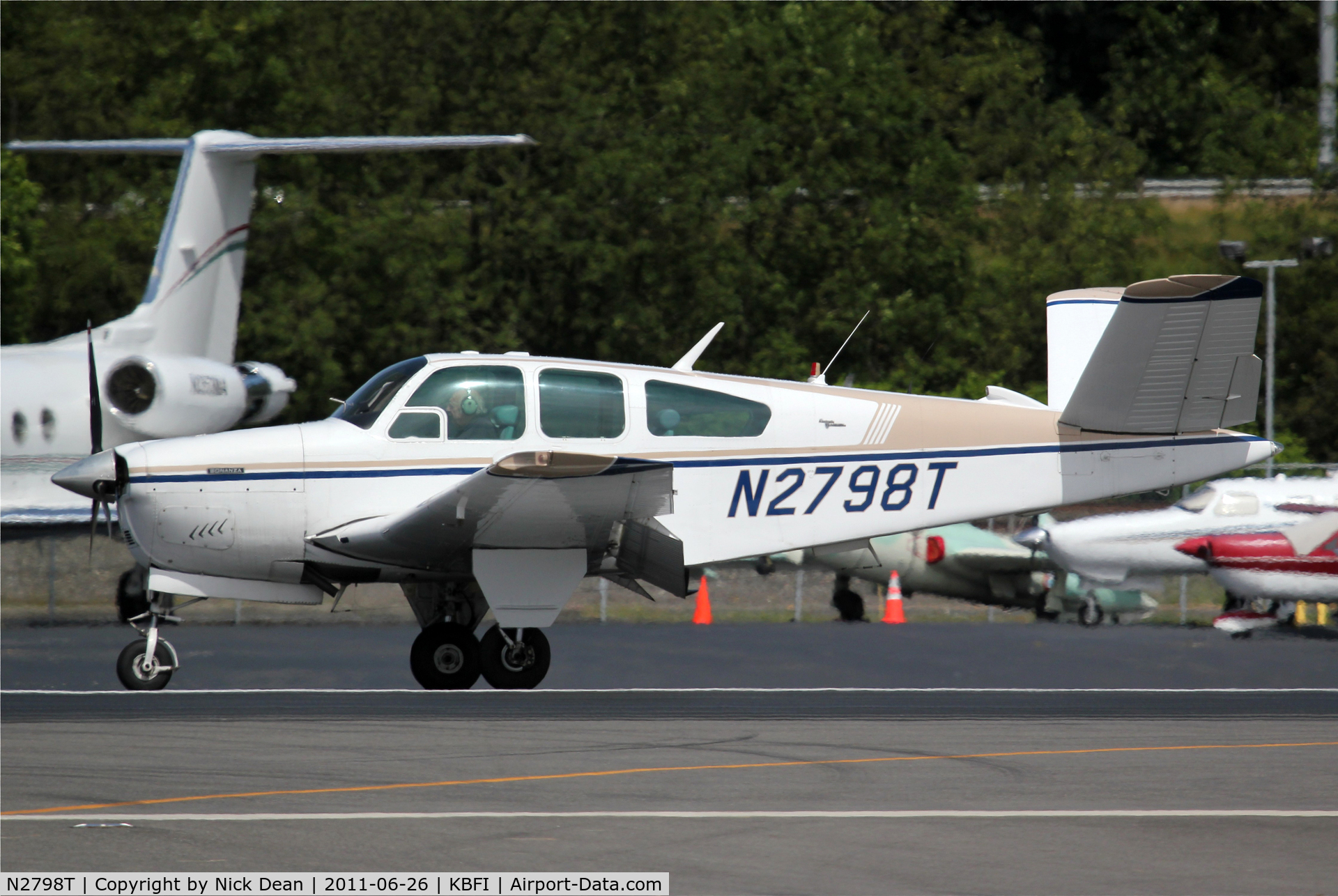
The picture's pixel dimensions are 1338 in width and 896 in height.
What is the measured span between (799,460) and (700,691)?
211cm

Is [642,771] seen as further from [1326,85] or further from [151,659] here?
[1326,85]

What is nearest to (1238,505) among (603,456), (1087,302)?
(1087,302)

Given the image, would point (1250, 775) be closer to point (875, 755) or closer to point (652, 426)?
point (875, 755)

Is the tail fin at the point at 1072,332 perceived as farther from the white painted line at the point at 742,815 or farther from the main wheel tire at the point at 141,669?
the main wheel tire at the point at 141,669

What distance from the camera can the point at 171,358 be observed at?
833 inches

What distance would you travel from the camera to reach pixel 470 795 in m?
8.87

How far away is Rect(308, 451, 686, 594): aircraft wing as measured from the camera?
12461mm

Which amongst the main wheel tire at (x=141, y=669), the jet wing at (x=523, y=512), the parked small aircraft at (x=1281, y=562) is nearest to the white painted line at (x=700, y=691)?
the main wheel tire at (x=141, y=669)

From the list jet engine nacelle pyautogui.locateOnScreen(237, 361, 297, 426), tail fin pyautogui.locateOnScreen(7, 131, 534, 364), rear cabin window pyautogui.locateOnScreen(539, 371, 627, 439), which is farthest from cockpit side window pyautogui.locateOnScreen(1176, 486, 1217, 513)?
→ jet engine nacelle pyautogui.locateOnScreen(237, 361, 297, 426)

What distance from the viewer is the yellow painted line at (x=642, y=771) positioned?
28.4 ft

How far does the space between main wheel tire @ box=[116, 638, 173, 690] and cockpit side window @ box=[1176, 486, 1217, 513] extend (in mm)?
14031

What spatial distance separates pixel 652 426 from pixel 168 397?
837cm

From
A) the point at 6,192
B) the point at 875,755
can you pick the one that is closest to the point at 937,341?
the point at 6,192

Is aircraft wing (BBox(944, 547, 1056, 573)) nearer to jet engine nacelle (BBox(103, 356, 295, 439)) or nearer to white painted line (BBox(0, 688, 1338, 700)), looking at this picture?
white painted line (BBox(0, 688, 1338, 700))
